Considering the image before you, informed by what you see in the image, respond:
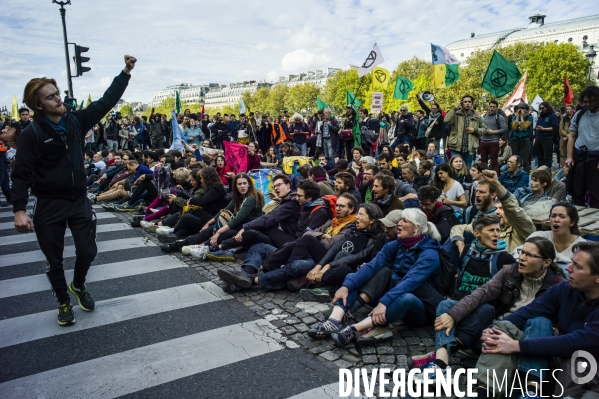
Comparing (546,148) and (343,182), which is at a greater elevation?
(546,148)

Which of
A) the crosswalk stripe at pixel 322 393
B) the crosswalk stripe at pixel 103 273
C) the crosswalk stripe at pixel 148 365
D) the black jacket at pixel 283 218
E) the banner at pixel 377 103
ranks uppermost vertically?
the banner at pixel 377 103

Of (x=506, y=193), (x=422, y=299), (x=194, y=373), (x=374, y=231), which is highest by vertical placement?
(x=506, y=193)

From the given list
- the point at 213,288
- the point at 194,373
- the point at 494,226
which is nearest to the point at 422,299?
the point at 494,226

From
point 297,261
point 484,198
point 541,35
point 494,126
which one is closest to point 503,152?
point 494,126

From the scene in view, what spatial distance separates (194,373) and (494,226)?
289 cm

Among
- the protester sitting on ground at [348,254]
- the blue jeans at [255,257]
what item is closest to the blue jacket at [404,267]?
the protester sitting on ground at [348,254]

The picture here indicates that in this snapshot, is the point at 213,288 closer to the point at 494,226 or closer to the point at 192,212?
the point at 192,212

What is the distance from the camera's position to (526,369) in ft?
10.3

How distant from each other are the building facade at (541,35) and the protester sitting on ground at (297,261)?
10445cm

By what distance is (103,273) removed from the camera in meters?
6.25

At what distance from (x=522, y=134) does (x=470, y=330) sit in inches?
395

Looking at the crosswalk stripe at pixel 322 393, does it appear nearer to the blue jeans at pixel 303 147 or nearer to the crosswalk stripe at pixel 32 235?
the crosswalk stripe at pixel 32 235

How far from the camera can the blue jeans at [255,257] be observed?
229 inches

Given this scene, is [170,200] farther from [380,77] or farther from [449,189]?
[380,77]
